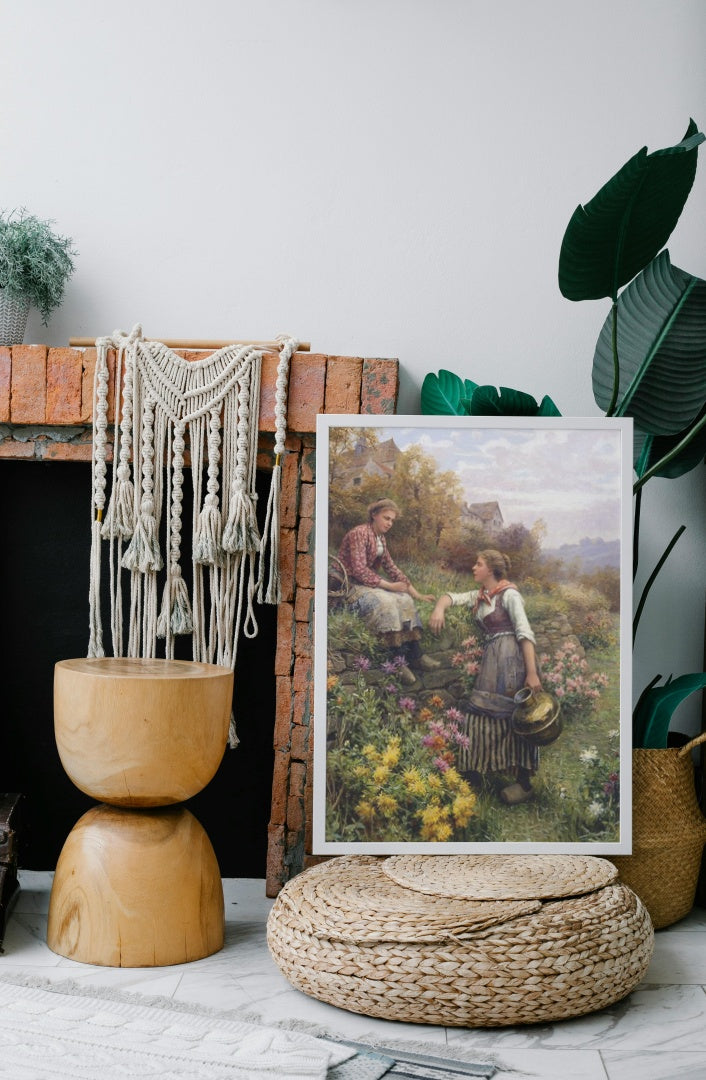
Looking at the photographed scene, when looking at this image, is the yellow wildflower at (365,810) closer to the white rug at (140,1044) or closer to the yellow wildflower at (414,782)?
the yellow wildflower at (414,782)

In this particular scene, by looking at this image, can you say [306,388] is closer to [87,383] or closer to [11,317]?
[87,383]

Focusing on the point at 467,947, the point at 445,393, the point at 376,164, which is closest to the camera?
the point at 467,947

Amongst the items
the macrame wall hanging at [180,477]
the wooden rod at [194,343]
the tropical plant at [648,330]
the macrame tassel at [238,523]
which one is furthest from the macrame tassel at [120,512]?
the tropical plant at [648,330]

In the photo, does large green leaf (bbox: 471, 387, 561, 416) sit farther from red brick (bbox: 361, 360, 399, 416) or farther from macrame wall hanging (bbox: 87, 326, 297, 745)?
macrame wall hanging (bbox: 87, 326, 297, 745)

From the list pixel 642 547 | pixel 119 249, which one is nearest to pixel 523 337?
pixel 642 547

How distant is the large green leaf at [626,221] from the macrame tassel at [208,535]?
908 mm

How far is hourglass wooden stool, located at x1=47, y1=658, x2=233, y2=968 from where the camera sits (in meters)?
1.79

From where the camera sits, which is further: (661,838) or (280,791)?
(280,791)

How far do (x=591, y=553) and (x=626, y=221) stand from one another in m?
0.68

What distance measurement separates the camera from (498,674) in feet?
6.53

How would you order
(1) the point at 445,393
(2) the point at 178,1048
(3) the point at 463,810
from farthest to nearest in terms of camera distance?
(1) the point at 445,393, (3) the point at 463,810, (2) the point at 178,1048

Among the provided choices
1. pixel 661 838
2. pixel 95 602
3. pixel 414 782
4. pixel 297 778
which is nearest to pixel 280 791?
pixel 297 778

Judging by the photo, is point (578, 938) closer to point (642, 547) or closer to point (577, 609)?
point (577, 609)

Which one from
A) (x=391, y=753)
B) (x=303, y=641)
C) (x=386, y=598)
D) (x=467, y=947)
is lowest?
(x=467, y=947)
